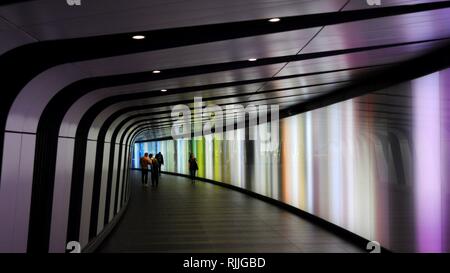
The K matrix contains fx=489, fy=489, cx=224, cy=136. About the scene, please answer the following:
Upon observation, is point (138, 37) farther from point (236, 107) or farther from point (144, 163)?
point (144, 163)

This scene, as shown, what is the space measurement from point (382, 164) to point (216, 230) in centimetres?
441

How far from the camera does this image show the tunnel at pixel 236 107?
430 centimetres

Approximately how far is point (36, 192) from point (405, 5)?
174 inches

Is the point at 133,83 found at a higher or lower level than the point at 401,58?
lower

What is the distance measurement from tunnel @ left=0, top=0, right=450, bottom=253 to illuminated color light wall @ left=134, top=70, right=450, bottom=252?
0.10ft

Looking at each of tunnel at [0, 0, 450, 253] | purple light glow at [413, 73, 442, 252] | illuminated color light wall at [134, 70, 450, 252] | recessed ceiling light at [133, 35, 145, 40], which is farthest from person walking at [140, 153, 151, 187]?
recessed ceiling light at [133, 35, 145, 40]

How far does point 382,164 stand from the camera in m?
8.43

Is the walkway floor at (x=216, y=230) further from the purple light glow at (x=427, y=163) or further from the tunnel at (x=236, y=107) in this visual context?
the purple light glow at (x=427, y=163)

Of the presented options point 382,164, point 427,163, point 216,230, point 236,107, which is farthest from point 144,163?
point 427,163

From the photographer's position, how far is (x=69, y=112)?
22.7 feet

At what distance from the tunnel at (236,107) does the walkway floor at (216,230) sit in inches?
2.7

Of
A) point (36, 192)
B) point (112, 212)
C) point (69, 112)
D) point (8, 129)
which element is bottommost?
point (112, 212)

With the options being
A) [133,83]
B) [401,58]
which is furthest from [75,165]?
[401,58]
